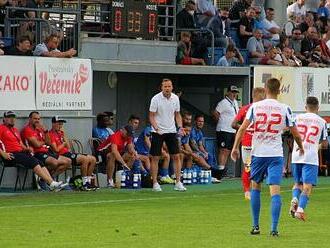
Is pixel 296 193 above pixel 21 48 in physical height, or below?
below

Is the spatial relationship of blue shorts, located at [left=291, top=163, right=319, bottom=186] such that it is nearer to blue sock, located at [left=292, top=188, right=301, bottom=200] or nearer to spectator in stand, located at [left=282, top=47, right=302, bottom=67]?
blue sock, located at [left=292, top=188, right=301, bottom=200]

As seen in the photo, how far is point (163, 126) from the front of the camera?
2348 cm

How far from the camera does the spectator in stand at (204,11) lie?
2977cm

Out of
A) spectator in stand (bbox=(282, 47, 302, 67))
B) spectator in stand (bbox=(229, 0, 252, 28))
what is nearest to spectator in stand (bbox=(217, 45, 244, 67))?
spectator in stand (bbox=(229, 0, 252, 28))

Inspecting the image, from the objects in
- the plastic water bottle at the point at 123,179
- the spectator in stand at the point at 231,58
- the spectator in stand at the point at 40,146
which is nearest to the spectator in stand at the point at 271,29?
the spectator in stand at the point at 231,58

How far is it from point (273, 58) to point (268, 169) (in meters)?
15.9

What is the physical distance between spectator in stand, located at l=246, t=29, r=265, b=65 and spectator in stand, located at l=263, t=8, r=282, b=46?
116cm

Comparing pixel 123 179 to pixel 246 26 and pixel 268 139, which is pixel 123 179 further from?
pixel 268 139

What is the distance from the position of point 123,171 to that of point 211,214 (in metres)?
6.59

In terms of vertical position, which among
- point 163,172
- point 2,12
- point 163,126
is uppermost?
point 2,12

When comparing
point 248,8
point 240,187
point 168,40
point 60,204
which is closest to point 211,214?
point 60,204

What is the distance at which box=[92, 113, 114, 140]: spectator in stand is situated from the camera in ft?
83.0

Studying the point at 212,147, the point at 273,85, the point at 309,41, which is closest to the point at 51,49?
the point at 212,147

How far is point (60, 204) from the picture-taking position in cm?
1962
